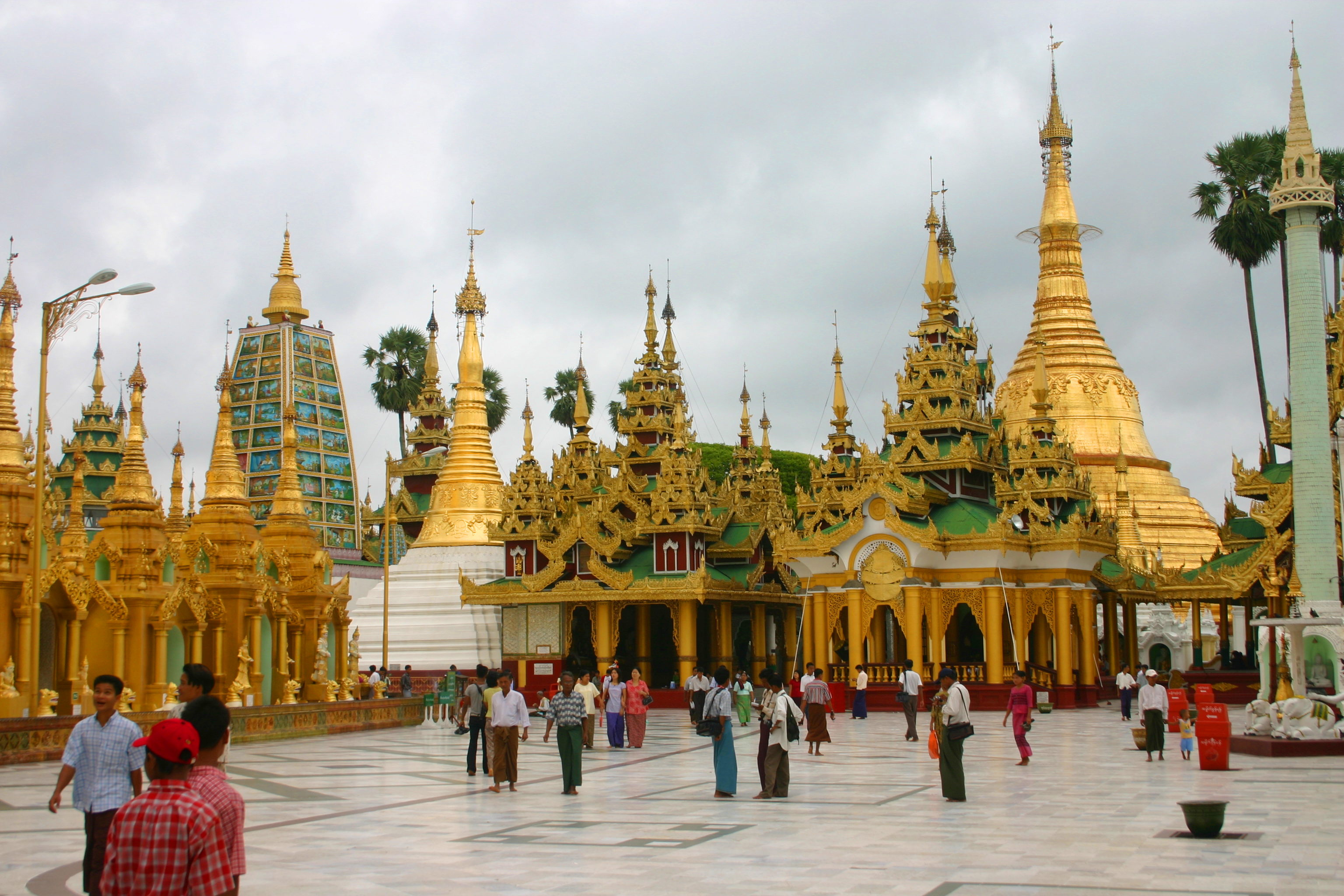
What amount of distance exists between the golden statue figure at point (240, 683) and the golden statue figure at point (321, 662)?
3609 mm

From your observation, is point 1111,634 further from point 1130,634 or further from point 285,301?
point 285,301

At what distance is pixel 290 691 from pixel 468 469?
71.8 ft

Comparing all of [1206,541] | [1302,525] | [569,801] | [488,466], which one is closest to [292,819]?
[569,801]

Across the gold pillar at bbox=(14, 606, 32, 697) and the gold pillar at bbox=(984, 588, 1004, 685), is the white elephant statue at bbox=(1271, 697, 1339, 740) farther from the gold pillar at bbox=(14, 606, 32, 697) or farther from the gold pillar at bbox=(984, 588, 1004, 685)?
the gold pillar at bbox=(14, 606, 32, 697)

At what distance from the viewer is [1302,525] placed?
2450 centimetres

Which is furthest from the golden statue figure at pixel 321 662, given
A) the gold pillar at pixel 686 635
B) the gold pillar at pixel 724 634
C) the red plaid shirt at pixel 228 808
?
the red plaid shirt at pixel 228 808

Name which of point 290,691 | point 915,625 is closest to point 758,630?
point 915,625

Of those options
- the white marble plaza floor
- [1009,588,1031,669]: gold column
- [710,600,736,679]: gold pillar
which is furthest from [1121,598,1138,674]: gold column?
the white marble plaza floor

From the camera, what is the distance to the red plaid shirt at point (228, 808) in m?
6.14

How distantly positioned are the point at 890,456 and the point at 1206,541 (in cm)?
2119

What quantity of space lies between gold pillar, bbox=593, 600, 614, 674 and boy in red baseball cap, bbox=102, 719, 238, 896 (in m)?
36.3

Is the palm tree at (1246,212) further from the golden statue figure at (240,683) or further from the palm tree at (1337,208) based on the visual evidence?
the golden statue figure at (240,683)

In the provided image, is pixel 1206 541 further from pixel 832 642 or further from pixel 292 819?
pixel 292 819

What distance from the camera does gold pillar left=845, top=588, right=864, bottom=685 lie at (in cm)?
3675
